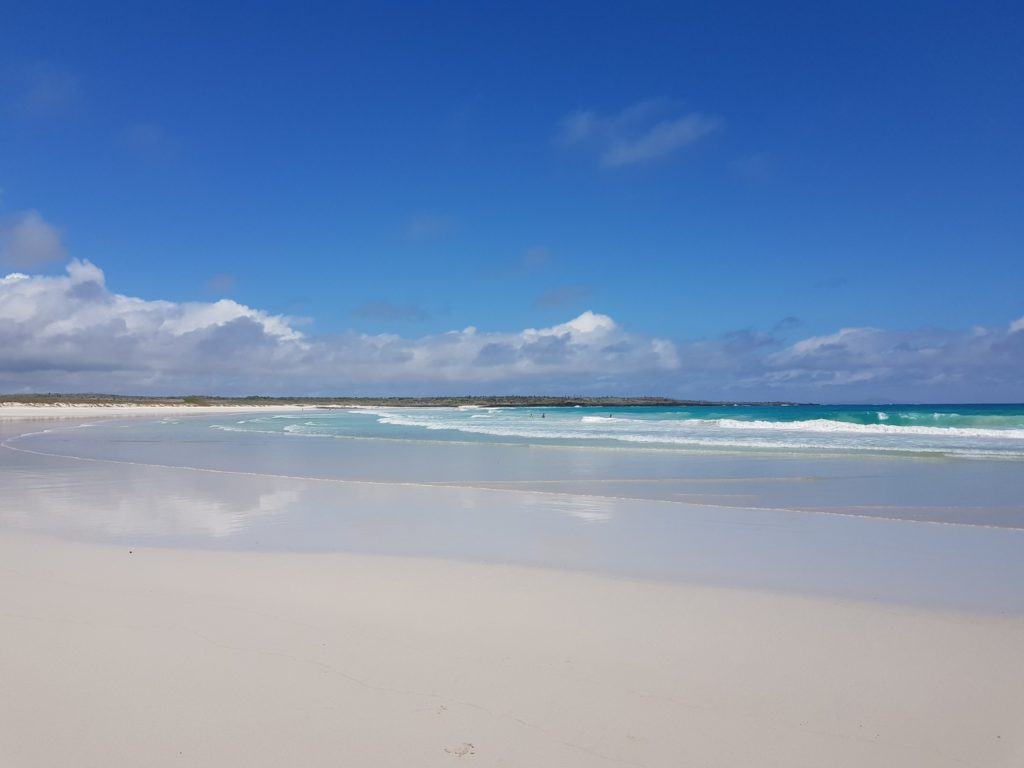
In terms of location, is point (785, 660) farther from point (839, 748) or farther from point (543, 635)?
point (543, 635)

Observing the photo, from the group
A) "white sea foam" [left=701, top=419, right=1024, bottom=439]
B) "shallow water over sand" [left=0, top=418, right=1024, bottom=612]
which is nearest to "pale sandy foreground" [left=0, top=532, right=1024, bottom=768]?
"shallow water over sand" [left=0, top=418, right=1024, bottom=612]

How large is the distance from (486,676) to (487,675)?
17mm

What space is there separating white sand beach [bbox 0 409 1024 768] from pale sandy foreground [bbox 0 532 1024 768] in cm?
2

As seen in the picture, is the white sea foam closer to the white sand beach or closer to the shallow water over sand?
the shallow water over sand

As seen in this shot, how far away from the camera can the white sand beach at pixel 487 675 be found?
3.43 metres

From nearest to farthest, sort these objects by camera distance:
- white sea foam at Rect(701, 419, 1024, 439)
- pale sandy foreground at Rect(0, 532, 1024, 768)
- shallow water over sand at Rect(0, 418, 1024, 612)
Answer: pale sandy foreground at Rect(0, 532, 1024, 768) < shallow water over sand at Rect(0, 418, 1024, 612) < white sea foam at Rect(701, 419, 1024, 439)

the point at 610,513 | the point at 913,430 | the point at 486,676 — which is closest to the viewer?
the point at 486,676

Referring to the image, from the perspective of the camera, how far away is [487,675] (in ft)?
13.9

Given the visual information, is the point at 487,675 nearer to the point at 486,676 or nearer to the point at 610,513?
the point at 486,676

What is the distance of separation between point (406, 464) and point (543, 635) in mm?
13951

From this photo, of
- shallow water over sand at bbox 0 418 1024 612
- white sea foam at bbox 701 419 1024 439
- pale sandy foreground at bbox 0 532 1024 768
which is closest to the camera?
pale sandy foreground at bbox 0 532 1024 768

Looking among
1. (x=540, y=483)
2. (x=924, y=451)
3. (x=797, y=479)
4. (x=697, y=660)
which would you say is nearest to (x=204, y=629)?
(x=697, y=660)

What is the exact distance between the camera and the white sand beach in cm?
343

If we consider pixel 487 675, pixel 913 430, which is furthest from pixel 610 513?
pixel 913 430
